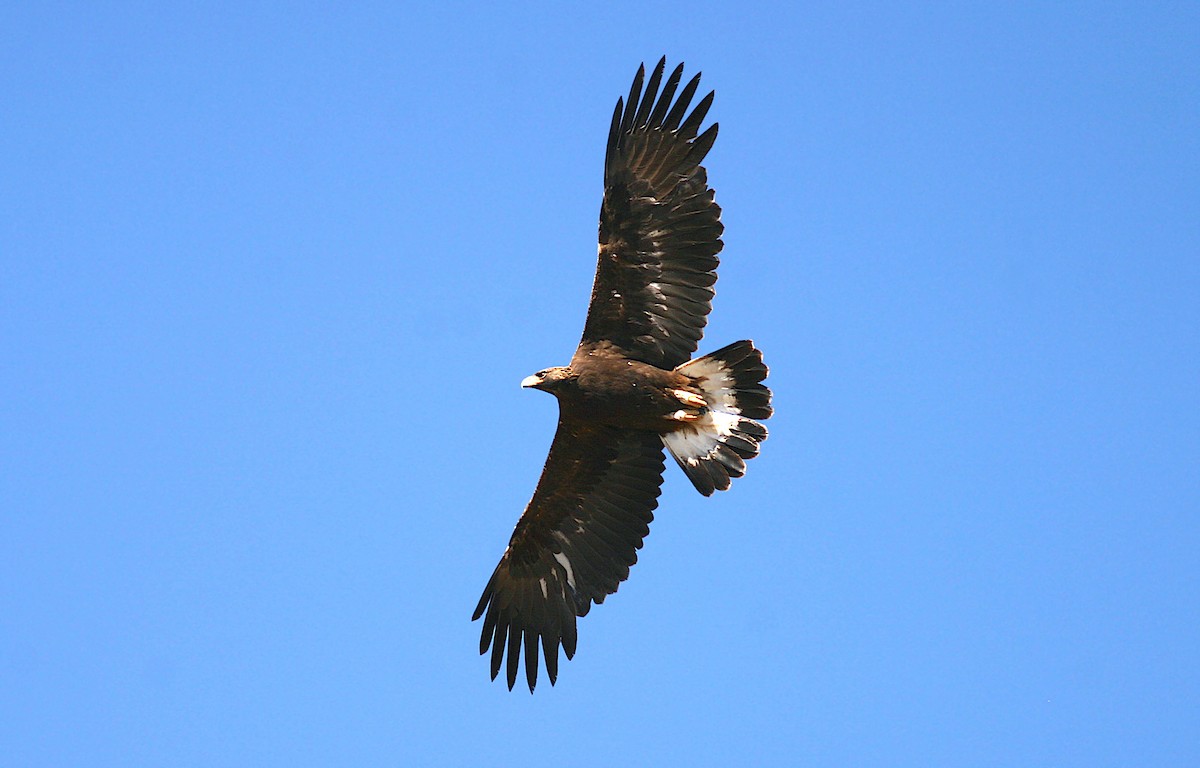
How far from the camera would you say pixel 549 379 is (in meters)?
9.45

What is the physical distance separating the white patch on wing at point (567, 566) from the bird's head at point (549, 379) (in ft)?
5.28

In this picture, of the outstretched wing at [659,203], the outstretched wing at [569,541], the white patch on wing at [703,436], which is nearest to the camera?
the outstretched wing at [659,203]

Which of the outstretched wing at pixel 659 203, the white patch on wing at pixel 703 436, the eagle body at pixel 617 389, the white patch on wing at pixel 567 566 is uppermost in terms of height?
the outstretched wing at pixel 659 203

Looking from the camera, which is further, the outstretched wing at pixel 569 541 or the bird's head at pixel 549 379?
the outstretched wing at pixel 569 541

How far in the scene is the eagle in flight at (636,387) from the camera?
30.5ft

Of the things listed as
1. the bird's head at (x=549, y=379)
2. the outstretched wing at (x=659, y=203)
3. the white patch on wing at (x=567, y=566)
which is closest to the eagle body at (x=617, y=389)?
the bird's head at (x=549, y=379)

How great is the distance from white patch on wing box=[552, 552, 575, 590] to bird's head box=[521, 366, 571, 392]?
161cm

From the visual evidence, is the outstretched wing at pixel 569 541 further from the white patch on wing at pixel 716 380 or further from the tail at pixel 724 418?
the white patch on wing at pixel 716 380

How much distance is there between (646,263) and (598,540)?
7.65ft

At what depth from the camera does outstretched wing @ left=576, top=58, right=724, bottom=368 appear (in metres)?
9.27

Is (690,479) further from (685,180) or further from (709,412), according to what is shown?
(685,180)

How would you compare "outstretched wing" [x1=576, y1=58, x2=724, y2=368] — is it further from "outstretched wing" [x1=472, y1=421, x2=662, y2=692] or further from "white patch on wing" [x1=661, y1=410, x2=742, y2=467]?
"outstretched wing" [x1=472, y1=421, x2=662, y2=692]

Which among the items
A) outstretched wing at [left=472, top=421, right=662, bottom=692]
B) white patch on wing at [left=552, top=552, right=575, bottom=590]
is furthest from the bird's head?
white patch on wing at [left=552, top=552, right=575, bottom=590]

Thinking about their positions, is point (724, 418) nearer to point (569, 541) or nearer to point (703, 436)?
point (703, 436)
